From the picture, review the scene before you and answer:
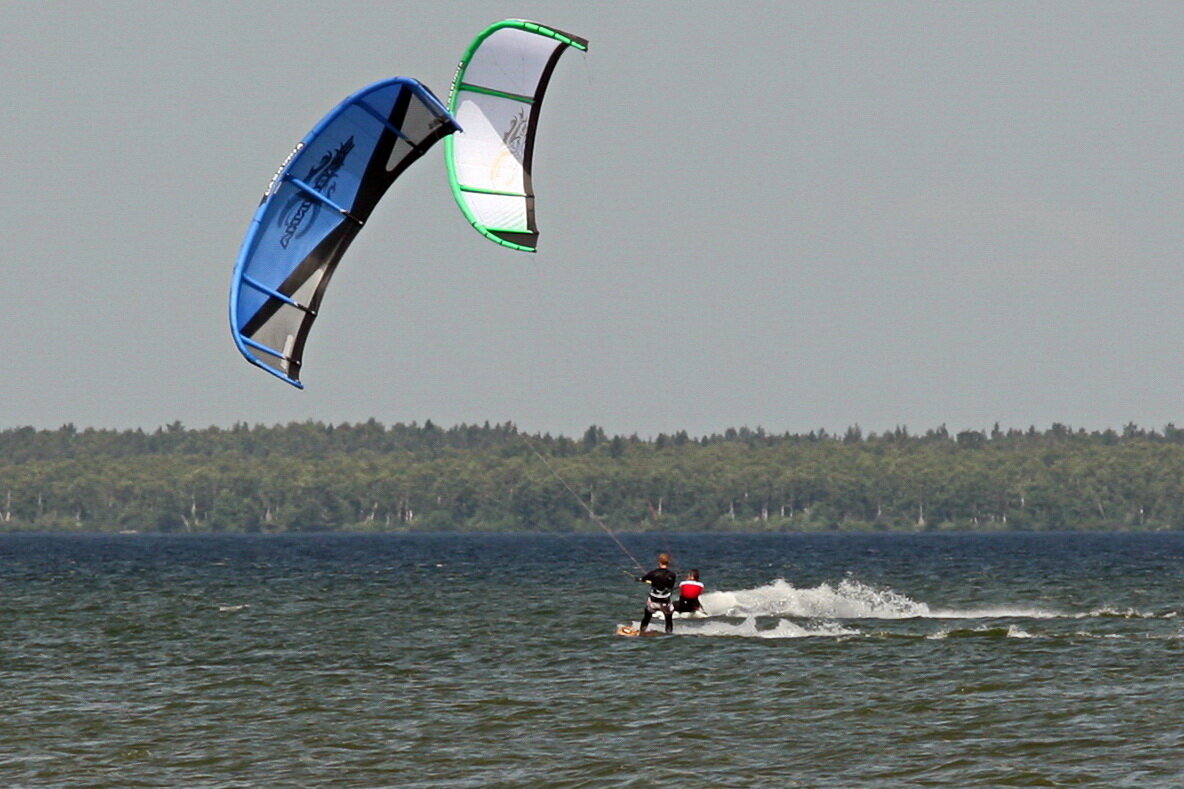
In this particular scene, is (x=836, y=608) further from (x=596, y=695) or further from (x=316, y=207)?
(x=316, y=207)

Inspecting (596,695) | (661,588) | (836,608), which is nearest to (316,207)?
(596,695)

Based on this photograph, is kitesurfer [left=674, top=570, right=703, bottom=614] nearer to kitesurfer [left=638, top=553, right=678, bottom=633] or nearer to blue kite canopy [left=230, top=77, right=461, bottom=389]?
kitesurfer [left=638, top=553, right=678, bottom=633]

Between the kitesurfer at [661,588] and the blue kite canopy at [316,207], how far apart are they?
394 inches

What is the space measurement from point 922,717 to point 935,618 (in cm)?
1760

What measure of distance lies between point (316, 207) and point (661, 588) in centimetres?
1215

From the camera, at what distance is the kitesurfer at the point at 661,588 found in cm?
3347

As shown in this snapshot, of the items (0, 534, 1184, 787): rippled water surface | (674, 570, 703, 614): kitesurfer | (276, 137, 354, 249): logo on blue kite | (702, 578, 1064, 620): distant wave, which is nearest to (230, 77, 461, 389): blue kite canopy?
(276, 137, 354, 249): logo on blue kite

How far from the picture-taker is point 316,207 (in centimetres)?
2625

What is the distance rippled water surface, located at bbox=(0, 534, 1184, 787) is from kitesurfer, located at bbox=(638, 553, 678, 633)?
70 centimetres

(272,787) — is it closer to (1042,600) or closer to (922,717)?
(922,717)

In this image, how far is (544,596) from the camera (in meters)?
56.0

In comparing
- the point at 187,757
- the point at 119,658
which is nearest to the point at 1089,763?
the point at 187,757

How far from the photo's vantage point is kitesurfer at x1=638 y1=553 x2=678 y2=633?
3347 cm

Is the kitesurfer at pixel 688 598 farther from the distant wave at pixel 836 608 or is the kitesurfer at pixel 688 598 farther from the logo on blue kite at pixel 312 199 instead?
the logo on blue kite at pixel 312 199
